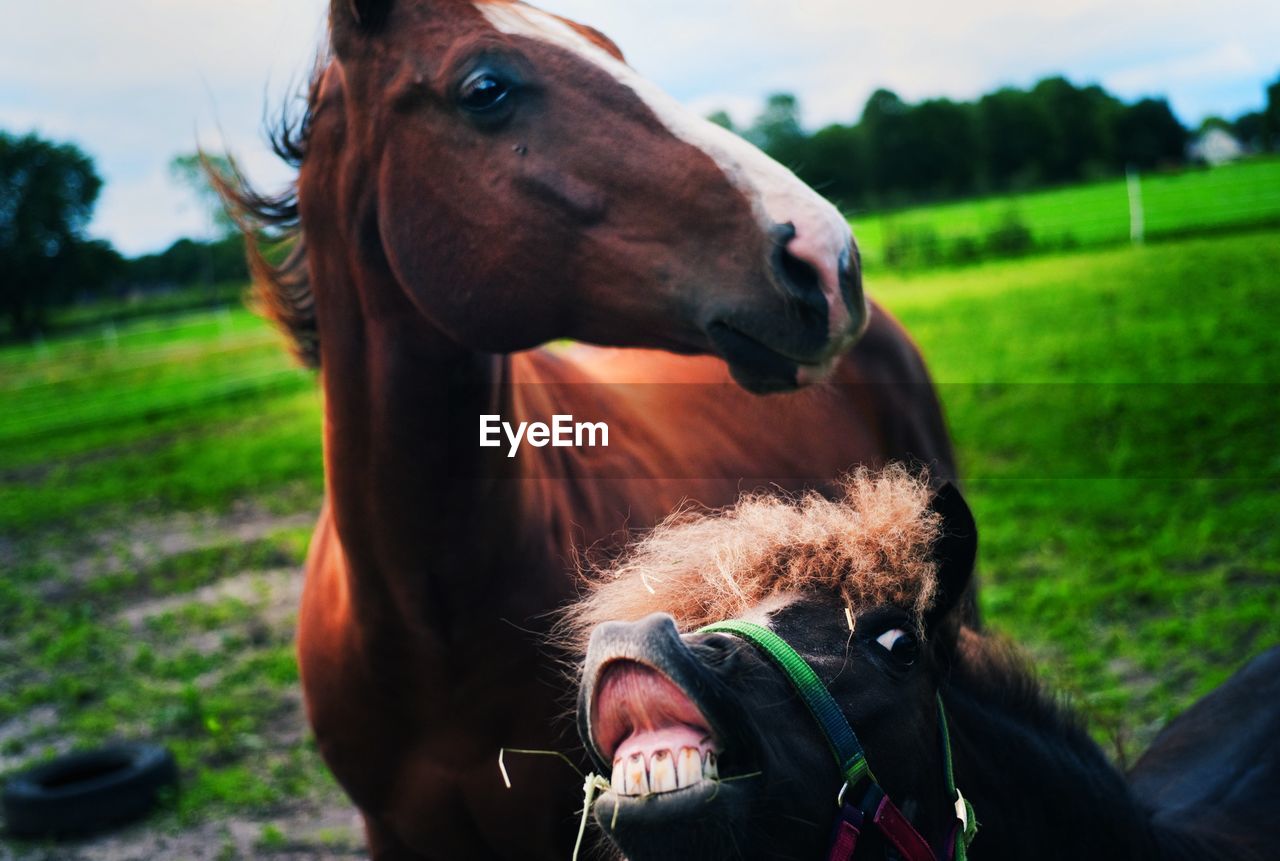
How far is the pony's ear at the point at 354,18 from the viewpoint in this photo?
1.70 meters

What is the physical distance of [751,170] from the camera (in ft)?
5.09

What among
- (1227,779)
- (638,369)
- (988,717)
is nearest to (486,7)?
(638,369)

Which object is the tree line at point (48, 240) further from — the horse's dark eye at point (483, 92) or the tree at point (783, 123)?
the horse's dark eye at point (483, 92)

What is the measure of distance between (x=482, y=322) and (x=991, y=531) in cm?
430

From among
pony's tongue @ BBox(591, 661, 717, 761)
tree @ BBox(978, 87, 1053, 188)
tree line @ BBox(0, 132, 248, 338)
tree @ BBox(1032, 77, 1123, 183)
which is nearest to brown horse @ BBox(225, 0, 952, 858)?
pony's tongue @ BBox(591, 661, 717, 761)

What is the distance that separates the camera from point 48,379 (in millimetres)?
12477

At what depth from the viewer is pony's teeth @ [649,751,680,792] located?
98 centimetres

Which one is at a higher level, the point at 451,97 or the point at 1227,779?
the point at 451,97

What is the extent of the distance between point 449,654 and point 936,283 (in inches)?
495

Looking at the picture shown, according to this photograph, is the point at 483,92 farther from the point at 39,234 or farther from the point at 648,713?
the point at 39,234

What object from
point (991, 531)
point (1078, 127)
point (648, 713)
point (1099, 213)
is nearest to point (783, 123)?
point (991, 531)

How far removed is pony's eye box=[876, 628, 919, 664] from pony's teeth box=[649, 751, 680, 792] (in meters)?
0.35

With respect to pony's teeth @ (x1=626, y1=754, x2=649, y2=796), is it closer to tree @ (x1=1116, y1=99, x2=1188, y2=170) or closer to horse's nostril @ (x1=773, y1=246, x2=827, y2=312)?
horse's nostril @ (x1=773, y1=246, x2=827, y2=312)

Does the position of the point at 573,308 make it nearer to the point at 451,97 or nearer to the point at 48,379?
the point at 451,97
